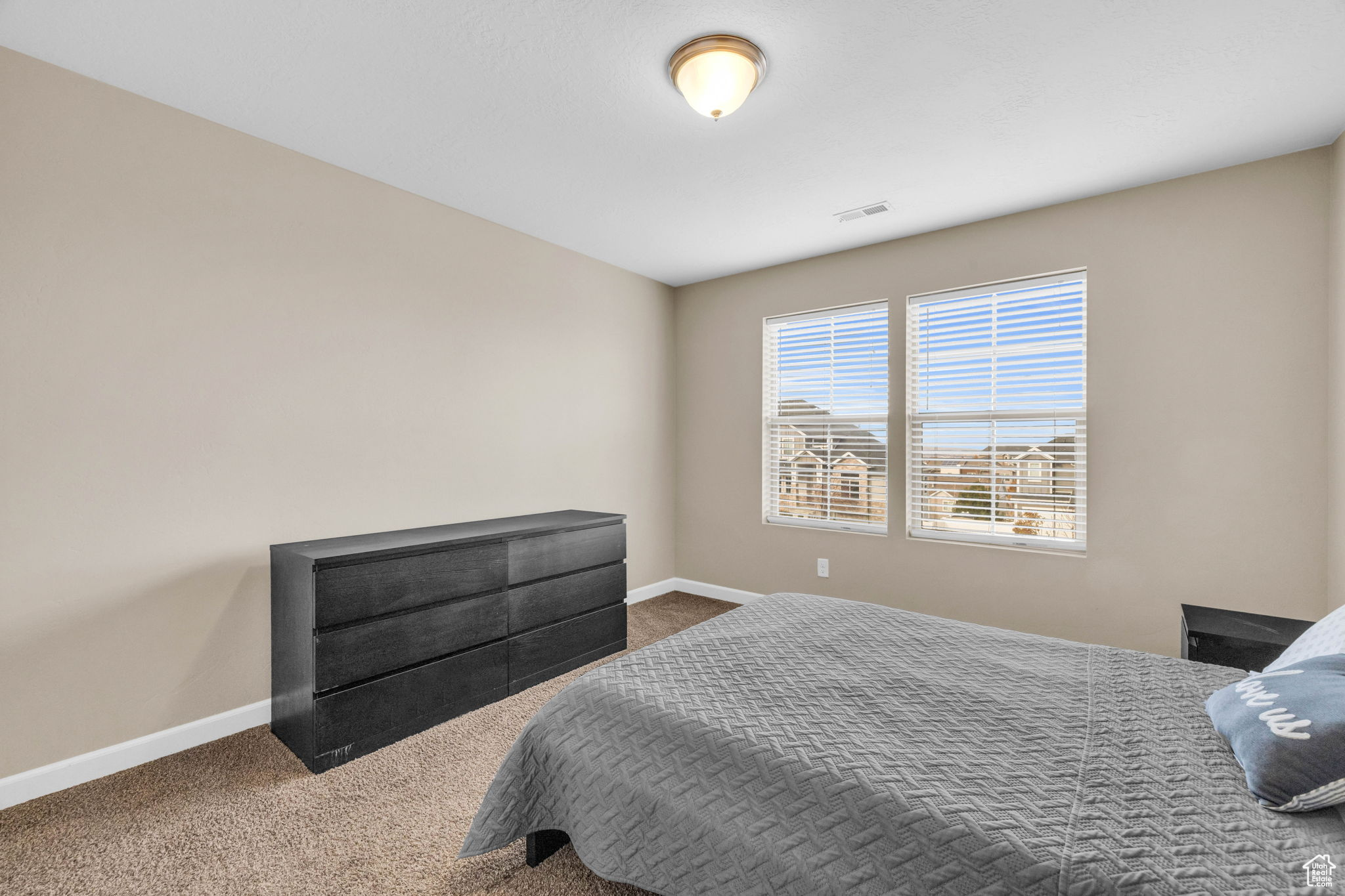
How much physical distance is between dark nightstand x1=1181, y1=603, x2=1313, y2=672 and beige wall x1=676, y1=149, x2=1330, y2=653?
55 centimetres

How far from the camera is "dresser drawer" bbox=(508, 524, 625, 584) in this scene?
290 cm

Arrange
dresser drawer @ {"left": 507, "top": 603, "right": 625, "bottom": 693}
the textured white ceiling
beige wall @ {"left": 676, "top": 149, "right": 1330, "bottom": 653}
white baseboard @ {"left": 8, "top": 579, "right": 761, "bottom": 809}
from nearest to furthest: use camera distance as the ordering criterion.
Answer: the textured white ceiling
white baseboard @ {"left": 8, "top": 579, "right": 761, "bottom": 809}
beige wall @ {"left": 676, "top": 149, "right": 1330, "bottom": 653}
dresser drawer @ {"left": 507, "top": 603, "right": 625, "bottom": 693}

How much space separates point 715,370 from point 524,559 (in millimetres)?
2329

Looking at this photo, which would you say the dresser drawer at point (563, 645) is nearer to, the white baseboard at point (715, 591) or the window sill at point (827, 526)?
the white baseboard at point (715, 591)

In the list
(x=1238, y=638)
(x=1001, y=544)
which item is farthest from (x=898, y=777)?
(x=1001, y=544)

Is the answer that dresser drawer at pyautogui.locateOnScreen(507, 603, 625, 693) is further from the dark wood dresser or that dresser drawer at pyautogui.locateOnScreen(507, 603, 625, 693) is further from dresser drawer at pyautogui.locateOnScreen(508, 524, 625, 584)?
dresser drawer at pyautogui.locateOnScreen(508, 524, 625, 584)

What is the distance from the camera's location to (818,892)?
1.10 metres

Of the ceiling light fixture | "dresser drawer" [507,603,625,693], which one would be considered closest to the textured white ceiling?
the ceiling light fixture

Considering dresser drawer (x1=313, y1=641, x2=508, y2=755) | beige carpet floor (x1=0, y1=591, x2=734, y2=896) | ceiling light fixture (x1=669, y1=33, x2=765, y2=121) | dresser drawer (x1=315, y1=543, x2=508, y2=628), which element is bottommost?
beige carpet floor (x1=0, y1=591, x2=734, y2=896)

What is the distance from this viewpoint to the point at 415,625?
2.47 metres

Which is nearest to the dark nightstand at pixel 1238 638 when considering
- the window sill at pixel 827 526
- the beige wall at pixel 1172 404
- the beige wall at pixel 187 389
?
the beige wall at pixel 1172 404

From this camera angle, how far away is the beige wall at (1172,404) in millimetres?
2600

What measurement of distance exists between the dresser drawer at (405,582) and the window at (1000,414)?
2595mm

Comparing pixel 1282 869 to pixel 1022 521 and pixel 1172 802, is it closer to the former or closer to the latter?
pixel 1172 802
